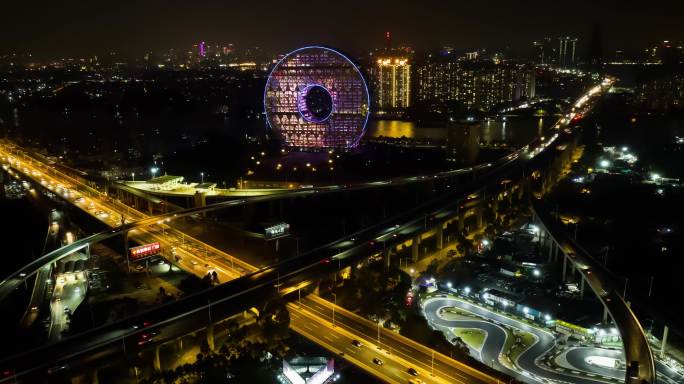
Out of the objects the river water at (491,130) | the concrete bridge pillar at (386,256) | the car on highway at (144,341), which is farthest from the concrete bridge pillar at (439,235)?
the river water at (491,130)

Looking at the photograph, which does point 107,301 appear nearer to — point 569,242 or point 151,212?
point 151,212

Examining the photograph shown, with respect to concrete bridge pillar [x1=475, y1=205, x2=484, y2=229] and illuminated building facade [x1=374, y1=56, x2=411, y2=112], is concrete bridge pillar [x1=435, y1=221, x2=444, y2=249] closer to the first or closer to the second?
concrete bridge pillar [x1=475, y1=205, x2=484, y2=229]

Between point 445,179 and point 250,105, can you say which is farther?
point 250,105

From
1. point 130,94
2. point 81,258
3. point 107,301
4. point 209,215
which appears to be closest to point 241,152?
point 209,215

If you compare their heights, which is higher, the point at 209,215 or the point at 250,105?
the point at 250,105

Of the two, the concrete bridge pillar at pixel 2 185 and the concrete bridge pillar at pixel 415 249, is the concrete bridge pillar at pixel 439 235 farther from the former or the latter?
the concrete bridge pillar at pixel 2 185

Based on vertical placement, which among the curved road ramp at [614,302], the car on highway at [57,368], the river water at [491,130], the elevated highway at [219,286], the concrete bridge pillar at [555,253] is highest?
the river water at [491,130]

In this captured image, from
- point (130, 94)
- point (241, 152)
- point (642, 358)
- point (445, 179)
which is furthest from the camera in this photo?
point (130, 94)
